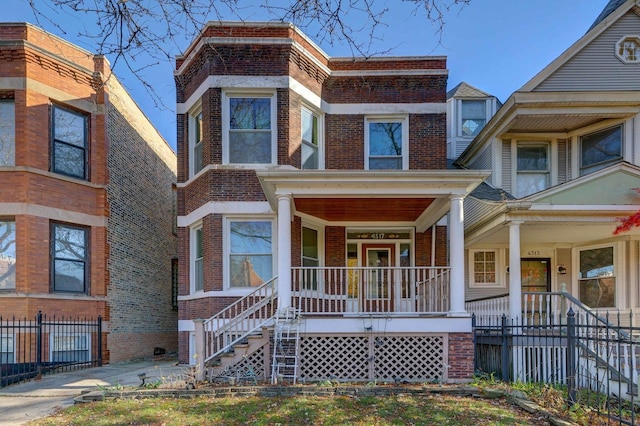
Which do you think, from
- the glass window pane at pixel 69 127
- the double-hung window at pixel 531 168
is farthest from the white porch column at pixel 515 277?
the glass window pane at pixel 69 127

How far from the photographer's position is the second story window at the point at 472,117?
53.7 ft

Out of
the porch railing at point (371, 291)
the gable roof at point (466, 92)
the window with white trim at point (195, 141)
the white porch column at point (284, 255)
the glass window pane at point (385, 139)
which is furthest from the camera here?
the gable roof at point (466, 92)

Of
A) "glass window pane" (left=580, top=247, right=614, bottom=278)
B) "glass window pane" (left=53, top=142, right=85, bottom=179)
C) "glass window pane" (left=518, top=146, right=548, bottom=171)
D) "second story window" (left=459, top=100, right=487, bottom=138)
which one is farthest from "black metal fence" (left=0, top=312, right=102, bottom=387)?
"second story window" (left=459, top=100, right=487, bottom=138)

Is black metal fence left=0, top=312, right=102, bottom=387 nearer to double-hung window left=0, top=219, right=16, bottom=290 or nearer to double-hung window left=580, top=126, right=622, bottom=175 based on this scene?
double-hung window left=0, top=219, right=16, bottom=290

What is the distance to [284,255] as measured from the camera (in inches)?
314

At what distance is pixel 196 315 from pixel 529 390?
7430mm

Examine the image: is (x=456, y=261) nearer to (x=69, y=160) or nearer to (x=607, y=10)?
(x=69, y=160)

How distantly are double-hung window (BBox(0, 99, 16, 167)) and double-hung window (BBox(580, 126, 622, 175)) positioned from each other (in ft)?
47.0

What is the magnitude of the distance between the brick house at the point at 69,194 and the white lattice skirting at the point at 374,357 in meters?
6.58

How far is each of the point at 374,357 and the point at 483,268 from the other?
221 inches

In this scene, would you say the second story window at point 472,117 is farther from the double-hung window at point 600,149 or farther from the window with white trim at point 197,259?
the window with white trim at point 197,259

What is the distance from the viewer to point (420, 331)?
25.9ft

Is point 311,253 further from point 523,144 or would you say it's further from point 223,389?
point 523,144

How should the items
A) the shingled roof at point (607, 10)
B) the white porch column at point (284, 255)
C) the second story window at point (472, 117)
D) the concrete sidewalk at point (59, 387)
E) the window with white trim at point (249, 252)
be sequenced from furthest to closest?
the second story window at point (472, 117) → the shingled roof at point (607, 10) → the window with white trim at point (249, 252) → the white porch column at point (284, 255) → the concrete sidewalk at point (59, 387)
